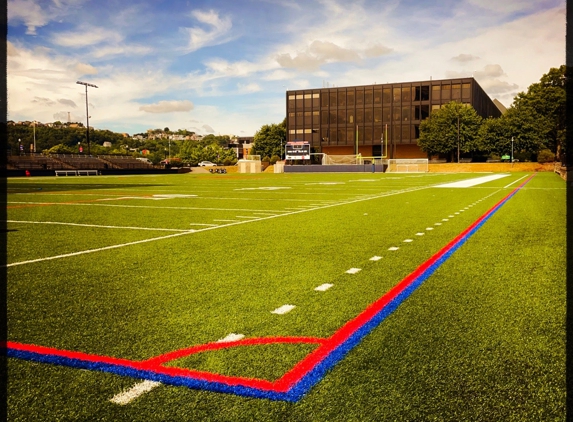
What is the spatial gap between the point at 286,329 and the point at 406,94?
82494 mm

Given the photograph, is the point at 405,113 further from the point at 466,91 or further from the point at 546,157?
the point at 546,157

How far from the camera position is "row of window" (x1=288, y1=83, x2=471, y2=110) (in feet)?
256

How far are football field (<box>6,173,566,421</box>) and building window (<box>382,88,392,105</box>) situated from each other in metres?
77.8

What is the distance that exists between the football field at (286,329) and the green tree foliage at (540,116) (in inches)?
2704

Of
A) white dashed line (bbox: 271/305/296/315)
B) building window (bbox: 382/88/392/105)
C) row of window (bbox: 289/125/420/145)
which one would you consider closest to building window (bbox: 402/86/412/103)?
building window (bbox: 382/88/392/105)

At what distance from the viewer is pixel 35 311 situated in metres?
4.05

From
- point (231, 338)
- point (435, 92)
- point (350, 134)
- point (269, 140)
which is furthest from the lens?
point (269, 140)

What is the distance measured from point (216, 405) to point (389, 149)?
3275 inches

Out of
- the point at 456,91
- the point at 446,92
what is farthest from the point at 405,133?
the point at 456,91

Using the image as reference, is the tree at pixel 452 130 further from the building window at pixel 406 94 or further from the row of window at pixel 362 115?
the building window at pixel 406 94

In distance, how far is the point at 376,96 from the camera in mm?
83000

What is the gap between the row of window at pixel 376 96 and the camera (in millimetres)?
78125

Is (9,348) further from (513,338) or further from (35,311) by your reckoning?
(513,338)

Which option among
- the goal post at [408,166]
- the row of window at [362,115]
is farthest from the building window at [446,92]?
the goal post at [408,166]
